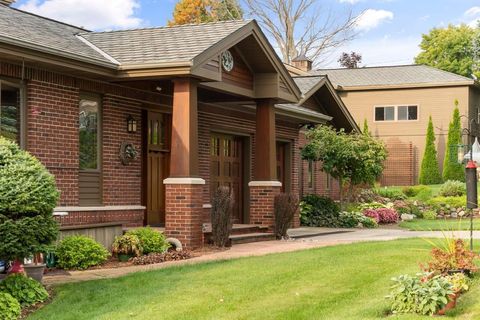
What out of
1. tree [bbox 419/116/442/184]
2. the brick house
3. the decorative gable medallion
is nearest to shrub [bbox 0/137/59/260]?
the brick house

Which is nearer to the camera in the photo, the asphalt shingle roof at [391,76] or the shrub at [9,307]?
the shrub at [9,307]

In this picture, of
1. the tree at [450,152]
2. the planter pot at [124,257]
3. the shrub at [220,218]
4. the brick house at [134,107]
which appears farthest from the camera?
the tree at [450,152]

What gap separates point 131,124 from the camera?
1492cm

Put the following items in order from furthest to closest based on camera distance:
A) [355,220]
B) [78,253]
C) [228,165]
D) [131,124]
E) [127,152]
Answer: [355,220], [228,165], [131,124], [127,152], [78,253]

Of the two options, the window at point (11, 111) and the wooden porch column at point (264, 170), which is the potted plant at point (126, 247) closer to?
the window at point (11, 111)

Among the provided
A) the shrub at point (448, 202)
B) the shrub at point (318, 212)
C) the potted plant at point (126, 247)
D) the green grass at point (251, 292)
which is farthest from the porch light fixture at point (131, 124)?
the shrub at point (448, 202)

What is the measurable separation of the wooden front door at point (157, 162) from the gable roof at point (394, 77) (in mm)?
22356

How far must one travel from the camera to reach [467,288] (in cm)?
812

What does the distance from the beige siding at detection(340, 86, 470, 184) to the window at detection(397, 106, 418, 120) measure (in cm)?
21

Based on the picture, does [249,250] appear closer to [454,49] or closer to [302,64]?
[302,64]

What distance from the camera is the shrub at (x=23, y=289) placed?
875 centimetres


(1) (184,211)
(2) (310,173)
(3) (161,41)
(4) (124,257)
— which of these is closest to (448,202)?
(2) (310,173)

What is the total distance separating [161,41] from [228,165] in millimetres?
5500

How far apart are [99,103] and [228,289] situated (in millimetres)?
6332
